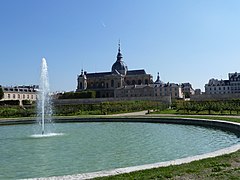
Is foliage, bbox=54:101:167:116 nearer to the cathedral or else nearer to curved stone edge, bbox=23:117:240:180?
curved stone edge, bbox=23:117:240:180

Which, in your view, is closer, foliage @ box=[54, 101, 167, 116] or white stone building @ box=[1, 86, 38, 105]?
foliage @ box=[54, 101, 167, 116]

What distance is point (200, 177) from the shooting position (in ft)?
18.5

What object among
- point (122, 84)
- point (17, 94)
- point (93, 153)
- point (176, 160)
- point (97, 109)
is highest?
point (122, 84)

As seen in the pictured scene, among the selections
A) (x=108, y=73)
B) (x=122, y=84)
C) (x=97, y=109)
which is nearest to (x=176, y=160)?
(x=97, y=109)

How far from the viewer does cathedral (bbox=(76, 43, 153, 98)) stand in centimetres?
9939

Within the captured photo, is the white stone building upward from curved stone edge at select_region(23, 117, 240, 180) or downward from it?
upward

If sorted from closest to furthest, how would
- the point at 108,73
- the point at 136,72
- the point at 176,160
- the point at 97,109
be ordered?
the point at 176,160 < the point at 97,109 < the point at 136,72 < the point at 108,73

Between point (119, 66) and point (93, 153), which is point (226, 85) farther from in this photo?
point (93, 153)

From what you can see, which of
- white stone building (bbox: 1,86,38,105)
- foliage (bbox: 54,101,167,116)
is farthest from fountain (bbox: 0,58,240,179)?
white stone building (bbox: 1,86,38,105)

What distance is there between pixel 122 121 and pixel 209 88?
7462 cm

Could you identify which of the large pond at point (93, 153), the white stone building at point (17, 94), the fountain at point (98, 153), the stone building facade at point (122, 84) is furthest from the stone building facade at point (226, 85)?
the large pond at point (93, 153)

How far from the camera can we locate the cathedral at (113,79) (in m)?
99.4

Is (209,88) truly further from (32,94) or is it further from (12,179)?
(12,179)

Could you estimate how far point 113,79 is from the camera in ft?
327
